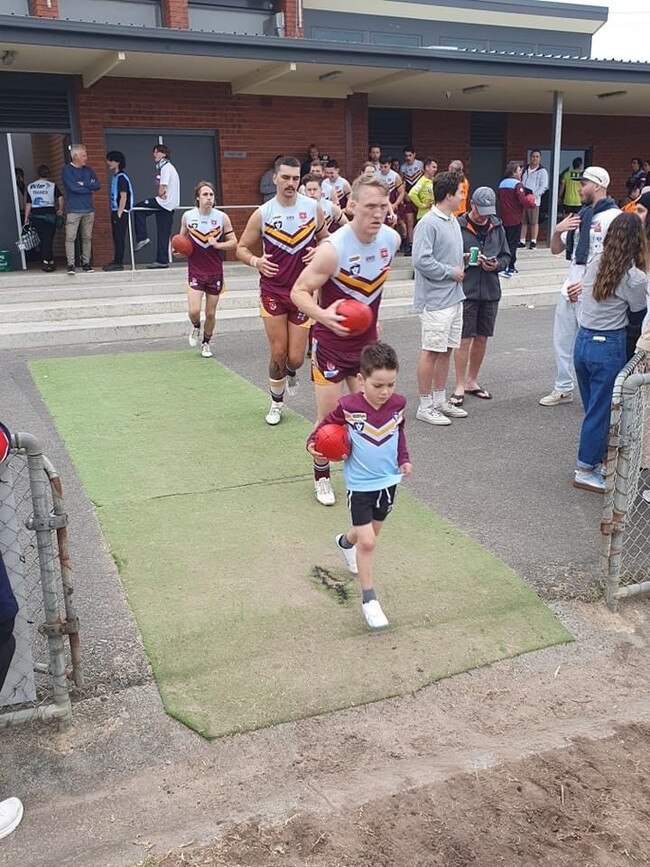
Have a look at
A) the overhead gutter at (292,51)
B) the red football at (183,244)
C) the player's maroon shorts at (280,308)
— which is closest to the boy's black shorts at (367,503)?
the player's maroon shorts at (280,308)

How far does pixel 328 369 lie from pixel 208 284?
15.8 ft

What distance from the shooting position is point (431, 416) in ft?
23.6

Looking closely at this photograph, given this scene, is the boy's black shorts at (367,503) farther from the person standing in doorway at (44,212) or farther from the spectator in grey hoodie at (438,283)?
the person standing in doorway at (44,212)

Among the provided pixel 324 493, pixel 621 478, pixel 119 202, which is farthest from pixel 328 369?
pixel 119 202

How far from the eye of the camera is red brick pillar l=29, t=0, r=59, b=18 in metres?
15.7

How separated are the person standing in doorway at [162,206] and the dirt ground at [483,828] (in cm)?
1276

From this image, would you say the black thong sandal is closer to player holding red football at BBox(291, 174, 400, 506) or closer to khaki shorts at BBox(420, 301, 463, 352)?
khaki shorts at BBox(420, 301, 463, 352)

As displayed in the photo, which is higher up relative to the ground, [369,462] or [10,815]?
[369,462]

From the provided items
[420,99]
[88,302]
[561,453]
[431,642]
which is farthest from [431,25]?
[431,642]

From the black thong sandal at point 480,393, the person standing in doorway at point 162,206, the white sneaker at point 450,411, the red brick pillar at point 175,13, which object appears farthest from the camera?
the red brick pillar at point 175,13

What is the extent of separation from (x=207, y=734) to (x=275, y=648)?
65 centimetres

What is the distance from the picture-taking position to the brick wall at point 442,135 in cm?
1870

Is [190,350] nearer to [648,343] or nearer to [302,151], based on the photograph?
[648,343]

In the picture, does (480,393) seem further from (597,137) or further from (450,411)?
(597,137)
